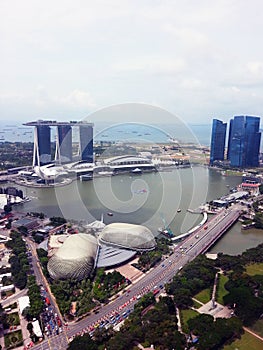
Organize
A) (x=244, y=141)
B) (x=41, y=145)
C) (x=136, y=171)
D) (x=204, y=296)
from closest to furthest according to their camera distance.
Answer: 1. (x=204, y=296)
2. (x=136, y=171)
3. (x=41, y=145)
4. (x=244, y=141)

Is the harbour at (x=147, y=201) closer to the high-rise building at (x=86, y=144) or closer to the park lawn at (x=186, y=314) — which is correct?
the park lawn at (x=186, y=314)

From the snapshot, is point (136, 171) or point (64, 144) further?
point (64, 144)

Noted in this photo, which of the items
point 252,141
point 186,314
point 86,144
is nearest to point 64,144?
point 86,144

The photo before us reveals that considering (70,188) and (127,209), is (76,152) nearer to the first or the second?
(70,188)

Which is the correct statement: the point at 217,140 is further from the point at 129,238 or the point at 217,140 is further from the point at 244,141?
the point at 129,238

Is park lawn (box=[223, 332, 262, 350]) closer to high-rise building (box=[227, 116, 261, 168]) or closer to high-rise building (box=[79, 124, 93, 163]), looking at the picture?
high-rise building (box=[79, 124, 93, 163])

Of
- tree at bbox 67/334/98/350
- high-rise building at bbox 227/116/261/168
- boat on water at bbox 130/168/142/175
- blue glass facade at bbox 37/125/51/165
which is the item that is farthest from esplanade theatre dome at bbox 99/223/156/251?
high-rise building at bbox 227/116/261/168

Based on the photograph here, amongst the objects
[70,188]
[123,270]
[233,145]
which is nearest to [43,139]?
[70,188]
